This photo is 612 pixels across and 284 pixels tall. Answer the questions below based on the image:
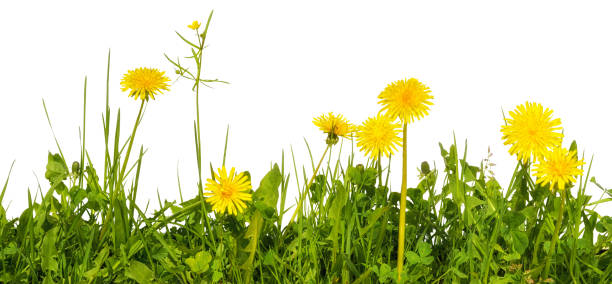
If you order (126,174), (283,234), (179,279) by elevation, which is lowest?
(179,279)

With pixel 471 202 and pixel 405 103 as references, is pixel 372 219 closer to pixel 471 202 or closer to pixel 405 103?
pixel 471 202

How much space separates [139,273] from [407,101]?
0.73m

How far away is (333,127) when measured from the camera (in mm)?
1559

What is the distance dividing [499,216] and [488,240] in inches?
2.5

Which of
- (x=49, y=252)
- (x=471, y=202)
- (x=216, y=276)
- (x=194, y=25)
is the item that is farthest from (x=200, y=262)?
(x=471, y=202)

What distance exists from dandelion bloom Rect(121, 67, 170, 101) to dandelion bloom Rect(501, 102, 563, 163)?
2.55 ft

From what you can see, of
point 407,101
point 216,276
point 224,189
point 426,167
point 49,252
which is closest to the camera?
point 407,101

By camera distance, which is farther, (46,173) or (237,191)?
(46,173)

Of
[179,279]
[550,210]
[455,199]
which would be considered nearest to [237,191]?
[179,279]

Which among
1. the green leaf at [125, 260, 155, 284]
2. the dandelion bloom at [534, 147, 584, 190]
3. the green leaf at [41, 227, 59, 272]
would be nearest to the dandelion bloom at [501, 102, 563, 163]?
the dandelion bloom at [534, 147, 584, 190]

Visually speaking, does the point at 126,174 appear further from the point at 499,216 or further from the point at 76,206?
the point at 499,216

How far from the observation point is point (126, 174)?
61.4 inches

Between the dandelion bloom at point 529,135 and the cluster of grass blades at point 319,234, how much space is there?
18 cm

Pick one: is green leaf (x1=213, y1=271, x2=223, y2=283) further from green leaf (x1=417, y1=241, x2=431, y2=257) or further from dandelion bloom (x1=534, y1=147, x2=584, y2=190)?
dandelion bloom (x1=534, y1=147, x2=584, y2=190)
